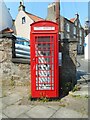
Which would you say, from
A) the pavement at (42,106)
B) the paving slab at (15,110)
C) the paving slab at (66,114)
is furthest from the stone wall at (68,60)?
the paving slab at (15,110)

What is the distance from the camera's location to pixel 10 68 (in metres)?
6.64

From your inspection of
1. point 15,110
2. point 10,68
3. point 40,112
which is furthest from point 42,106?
point 10,68

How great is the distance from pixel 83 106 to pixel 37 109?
4.12ft

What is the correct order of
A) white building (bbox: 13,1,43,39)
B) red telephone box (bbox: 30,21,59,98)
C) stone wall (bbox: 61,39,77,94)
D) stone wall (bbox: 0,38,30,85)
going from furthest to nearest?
1. white building (bbox: 13,1,43,39)
2. stone wall (bbox: 0,38,30,85)
3. stone wall (bbox: 61,39,77,94)
4. red telephone box (bbox: 30,21,59,98)

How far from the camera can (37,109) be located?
4.46m

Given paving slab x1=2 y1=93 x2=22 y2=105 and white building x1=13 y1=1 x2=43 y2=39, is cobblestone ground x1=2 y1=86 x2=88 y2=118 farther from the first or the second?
white building x1=13 y1=1 x2=43 y2=39

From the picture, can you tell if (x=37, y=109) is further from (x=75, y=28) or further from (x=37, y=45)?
(x=75, y=28)

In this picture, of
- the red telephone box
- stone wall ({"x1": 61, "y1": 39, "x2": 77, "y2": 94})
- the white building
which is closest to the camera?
the red telephone box

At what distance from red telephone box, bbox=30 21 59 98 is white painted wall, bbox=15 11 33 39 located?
Result: 2573cm

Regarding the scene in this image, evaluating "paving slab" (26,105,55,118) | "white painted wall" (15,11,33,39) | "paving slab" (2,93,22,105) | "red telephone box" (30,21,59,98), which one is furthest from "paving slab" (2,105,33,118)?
"white painted wall" (15,11,33,39)

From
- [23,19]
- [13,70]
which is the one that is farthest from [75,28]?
[13,70]

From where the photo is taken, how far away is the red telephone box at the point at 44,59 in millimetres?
4898

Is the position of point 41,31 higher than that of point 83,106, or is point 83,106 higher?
point 41,31

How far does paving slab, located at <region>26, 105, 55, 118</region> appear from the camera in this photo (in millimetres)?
4113
